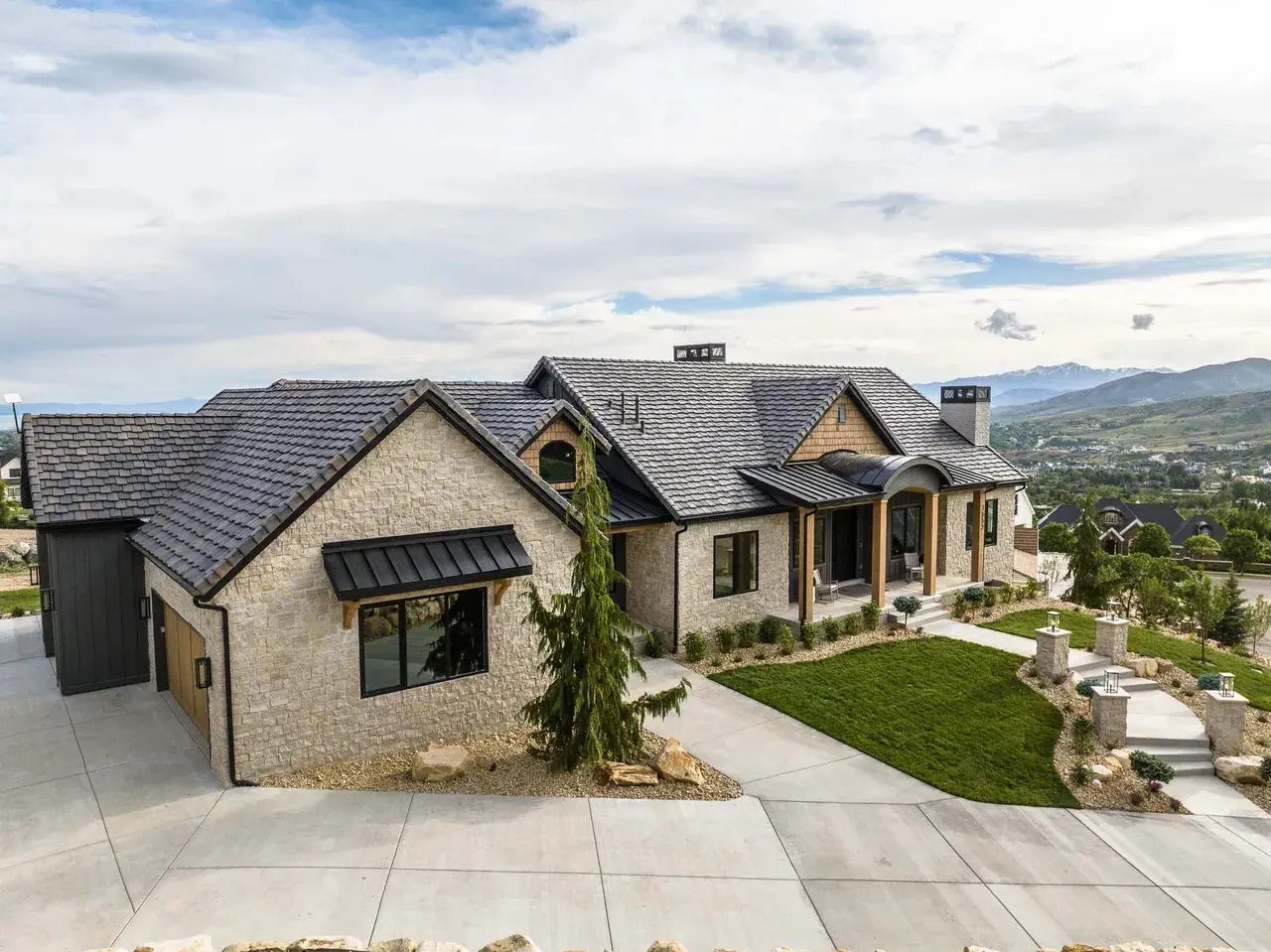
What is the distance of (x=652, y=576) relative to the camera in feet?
61.0

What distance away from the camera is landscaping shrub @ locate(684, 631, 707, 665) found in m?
17.2

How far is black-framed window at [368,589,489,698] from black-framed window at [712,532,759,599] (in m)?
7.27

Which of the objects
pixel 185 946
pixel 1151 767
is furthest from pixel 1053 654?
pixel 185 946

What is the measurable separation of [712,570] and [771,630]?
192cm

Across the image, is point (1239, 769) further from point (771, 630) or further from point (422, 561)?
point (422, 561)

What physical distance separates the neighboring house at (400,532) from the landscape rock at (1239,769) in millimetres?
8267

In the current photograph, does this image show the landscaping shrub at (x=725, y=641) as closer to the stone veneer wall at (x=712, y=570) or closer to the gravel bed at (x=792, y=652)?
the gravel bed at (x=792, y=652)

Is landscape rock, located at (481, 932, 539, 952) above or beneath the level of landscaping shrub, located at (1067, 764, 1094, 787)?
above

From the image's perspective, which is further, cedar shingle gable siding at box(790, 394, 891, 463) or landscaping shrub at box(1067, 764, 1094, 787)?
cedar shingle gable siding at box(790, 394, 891, 463)

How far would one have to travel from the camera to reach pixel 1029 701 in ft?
49.5

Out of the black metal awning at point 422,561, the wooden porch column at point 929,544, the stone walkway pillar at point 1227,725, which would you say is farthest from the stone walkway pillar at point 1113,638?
the black metal awning at point 422,561

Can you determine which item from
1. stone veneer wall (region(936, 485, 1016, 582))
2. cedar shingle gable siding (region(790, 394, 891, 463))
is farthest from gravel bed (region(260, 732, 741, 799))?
stone veneer wall (region(936, 485, 1016, 582))

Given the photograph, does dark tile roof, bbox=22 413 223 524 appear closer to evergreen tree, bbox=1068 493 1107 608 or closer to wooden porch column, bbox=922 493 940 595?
wooden porch column, bbox=922 493 940 595

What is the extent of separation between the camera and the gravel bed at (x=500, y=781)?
440 inches
